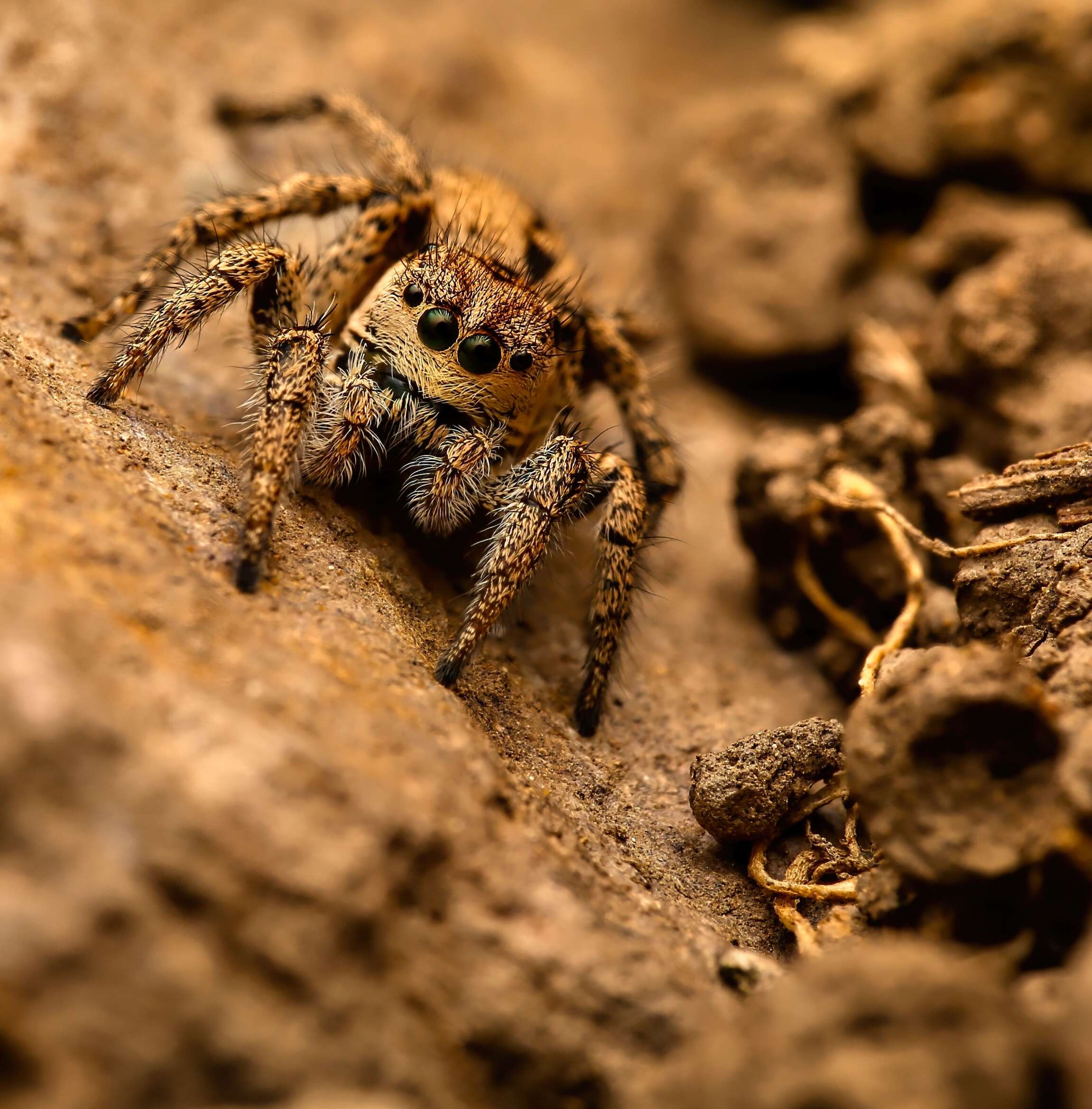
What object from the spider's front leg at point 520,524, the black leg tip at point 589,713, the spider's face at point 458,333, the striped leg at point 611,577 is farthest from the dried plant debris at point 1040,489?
the spider's face at point 458,333

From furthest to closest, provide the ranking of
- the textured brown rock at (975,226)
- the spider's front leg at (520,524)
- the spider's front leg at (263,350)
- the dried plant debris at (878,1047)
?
the textured brown rock at (975,226), the spider's front leg at (520,524), the spider's front leg at (263,350), the dried plant debris at (878,1047)

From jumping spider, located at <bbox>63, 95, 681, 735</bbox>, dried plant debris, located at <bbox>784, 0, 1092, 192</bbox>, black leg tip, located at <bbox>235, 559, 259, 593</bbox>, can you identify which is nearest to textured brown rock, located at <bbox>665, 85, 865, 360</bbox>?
dried plant debris, located at <bbox>784, 0, 1092, 192</bbox>

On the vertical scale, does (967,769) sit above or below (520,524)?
above

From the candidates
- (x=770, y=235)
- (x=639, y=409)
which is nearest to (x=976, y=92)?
(x=770, y=235)

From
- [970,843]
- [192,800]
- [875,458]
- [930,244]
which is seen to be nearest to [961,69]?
[930,244]

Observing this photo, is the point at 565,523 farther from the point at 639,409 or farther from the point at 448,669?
the point at 639,409

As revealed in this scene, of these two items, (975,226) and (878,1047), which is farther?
(975,226)

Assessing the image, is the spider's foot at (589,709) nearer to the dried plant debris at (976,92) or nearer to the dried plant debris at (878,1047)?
the dried plant debris at (878,1047)

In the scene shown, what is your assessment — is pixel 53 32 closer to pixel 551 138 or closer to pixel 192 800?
pixel 551 138
